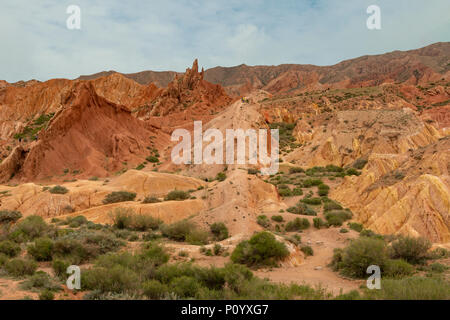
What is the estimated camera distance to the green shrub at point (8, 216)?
19.7m

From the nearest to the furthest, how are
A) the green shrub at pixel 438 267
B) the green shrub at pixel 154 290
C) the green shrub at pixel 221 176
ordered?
the green shrub at pixel 154 290, the green shrub at pixel 438 267, the green shrub at pixel 221 176

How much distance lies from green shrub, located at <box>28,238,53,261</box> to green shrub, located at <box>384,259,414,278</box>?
11.4m

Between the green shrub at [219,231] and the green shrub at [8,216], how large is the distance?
1212 centimetres

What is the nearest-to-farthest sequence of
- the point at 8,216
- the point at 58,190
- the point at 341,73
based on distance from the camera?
the point at 8,216 < the point at 58,190 < the point at 341,73

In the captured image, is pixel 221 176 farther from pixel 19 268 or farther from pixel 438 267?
pixel 19 268

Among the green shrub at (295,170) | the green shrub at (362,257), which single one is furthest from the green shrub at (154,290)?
the green shrub at (295,170)

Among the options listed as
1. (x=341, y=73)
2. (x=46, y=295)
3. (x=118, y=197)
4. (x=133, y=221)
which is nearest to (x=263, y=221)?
(x=133, y=221)

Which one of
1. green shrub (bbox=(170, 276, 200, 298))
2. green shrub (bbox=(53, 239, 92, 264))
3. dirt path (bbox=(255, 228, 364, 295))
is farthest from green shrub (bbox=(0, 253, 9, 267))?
dirt path (bbox=(255, 228, 364, 295))

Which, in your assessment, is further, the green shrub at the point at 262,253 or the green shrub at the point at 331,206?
the green shrub at the point at 331,206

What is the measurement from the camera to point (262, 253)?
12836 mm

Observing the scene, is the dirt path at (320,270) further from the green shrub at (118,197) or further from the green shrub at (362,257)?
the green shrub at (118,197)

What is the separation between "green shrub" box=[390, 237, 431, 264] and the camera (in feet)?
37.8

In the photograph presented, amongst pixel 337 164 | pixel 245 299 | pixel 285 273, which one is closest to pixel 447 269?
pixel 285 273

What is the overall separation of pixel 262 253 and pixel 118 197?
1370 cm
